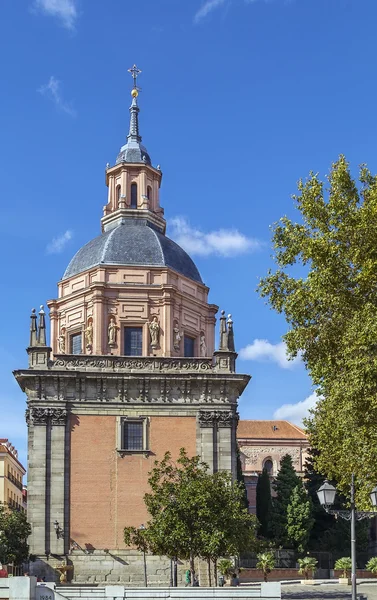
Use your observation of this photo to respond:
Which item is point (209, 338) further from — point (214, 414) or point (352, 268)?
point (352, 268)

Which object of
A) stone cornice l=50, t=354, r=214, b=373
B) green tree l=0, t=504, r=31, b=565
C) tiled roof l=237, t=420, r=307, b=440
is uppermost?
stone cornice l=50, t=354, r=214, b=373

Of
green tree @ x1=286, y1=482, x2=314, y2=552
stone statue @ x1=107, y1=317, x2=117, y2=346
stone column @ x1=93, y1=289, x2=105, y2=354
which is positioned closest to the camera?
stone column @ x1=93, y1=289, x2=105, y2=354

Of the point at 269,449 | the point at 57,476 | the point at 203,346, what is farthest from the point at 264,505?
the point at 269,449

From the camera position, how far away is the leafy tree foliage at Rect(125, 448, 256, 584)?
107ft

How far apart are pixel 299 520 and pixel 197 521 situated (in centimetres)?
2357

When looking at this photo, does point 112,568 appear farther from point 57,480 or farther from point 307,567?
point 307,567

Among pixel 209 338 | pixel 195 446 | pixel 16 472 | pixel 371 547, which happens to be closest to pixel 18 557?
pixel 195 446

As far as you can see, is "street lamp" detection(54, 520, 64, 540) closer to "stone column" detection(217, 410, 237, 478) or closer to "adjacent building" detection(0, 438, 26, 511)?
"stone column" detection(217, 410, 237, 478)

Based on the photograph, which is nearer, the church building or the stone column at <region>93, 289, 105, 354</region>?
the church building

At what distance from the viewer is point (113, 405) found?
134 feet

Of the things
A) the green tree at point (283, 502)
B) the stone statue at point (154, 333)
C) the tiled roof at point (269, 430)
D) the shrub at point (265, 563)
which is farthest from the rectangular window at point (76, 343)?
the tiled roof at point (269, 430)

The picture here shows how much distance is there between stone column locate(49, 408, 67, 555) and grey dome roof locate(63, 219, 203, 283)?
8.36 m

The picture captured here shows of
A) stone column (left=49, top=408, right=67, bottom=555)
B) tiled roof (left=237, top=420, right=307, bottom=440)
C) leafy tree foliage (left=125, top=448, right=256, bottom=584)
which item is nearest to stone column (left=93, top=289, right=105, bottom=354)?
stone column (left=49, top=408, right=67, bottom=555)

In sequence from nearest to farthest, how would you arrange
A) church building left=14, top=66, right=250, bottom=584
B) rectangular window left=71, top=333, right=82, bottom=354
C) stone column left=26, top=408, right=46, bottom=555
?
stone column left=26, top=408, right=46, bottom=555, church building left=14, top=66, right=250, bottom=584, rectangular window left=71, top=333, right=82, bottom=354
